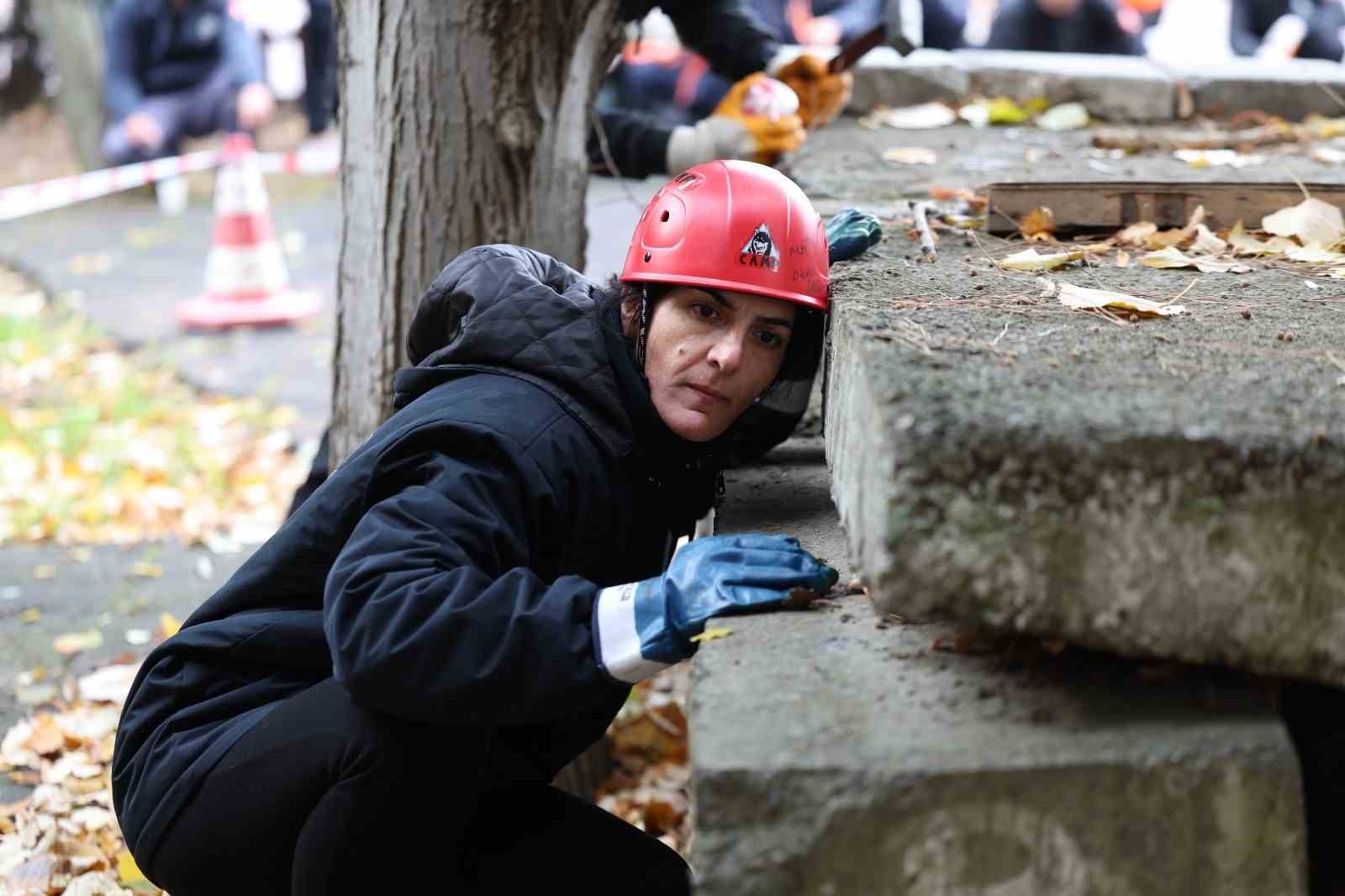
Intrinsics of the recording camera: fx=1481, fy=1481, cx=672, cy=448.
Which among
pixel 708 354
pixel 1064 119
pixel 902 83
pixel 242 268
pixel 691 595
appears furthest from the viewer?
pixel 242 268

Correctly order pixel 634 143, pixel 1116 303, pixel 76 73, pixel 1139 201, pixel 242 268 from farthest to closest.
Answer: pixel 76 73 → pixel 242 268 → pixel 634 143 → pixel 1139 201 → pixel 1116 303

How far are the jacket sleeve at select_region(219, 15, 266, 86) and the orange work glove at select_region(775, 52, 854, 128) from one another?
382 inches

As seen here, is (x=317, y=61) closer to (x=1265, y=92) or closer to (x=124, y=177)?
(x=124, y=177)

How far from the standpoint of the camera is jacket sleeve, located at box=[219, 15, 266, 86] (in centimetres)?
1384

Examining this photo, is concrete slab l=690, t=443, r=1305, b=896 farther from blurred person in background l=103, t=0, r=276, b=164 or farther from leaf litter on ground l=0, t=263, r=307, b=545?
blurred person in background l=103, t=0, r=276, b=164

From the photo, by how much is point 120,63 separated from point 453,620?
520 inches

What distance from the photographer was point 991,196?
11.2 feet

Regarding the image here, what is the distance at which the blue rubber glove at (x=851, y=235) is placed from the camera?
10.2 feet

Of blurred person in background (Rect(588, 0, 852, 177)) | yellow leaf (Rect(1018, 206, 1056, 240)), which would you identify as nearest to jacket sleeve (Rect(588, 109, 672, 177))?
blurred person in background (Rect(588, 0, 852, 177))

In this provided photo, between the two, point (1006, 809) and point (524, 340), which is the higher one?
point (524, 340)

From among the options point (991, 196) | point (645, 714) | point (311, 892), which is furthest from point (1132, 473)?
point (645, 714)

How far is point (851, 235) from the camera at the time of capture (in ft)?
10.2

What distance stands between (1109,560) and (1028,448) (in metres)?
0.16

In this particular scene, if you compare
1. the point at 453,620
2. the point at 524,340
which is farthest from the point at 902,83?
the point at 453,620
